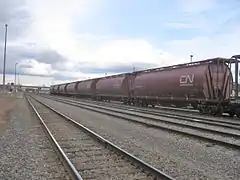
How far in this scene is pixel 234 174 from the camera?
750cm

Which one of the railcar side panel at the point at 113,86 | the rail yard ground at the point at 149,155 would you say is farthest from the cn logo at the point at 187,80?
the railcar side panel at the point at 113,86

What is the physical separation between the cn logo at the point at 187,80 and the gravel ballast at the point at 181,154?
12.2m

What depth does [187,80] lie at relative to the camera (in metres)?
26.4

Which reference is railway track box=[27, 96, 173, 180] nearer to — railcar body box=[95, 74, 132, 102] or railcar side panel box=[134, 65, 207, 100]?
railcar side panel box=[134, 65, 207, 100]

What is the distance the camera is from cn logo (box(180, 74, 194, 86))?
25961 mm

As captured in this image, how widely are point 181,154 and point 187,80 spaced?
17.1m

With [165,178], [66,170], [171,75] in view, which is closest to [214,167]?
[165,178]

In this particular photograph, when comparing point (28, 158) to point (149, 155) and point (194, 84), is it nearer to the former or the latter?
point (149, 155)

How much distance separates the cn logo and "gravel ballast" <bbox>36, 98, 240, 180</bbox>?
1217 cm

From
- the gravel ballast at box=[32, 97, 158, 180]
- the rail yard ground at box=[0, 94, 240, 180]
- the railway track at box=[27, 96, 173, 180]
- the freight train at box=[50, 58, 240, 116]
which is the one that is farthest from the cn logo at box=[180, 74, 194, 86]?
the railway track at box=[27, 96, 173, 180]

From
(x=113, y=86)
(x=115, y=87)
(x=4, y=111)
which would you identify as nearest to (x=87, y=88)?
(x=113, y=86)

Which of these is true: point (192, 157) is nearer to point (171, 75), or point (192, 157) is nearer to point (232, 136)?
point (232, 136)

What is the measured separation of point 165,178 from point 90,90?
51221 mm

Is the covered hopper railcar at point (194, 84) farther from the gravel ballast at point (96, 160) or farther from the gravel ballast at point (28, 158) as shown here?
the gravel ballast at point (28, 158)
